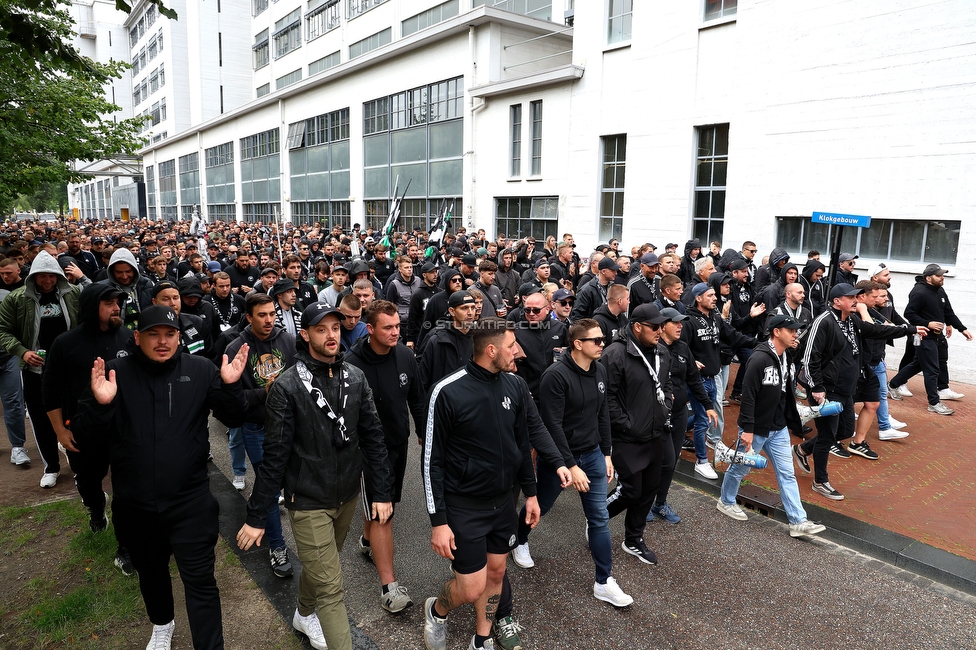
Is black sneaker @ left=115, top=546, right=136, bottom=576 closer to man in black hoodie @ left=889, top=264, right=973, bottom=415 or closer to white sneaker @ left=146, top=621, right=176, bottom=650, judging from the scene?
white sneaker @ left=146, top=621, right=176, bottom=650

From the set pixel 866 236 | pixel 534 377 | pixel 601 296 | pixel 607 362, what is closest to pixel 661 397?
pixel 607 362

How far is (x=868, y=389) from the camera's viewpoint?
7.15 meters

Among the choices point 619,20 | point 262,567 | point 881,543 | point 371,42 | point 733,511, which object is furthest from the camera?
point 371,42

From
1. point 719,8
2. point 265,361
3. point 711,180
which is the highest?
Result: point 719,8

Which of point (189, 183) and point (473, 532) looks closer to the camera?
point (473, 532)

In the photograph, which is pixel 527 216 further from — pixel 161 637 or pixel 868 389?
pixel 161 637

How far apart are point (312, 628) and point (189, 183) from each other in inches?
2486

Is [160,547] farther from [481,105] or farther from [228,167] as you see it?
[228,167]

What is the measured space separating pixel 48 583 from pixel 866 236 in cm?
1458

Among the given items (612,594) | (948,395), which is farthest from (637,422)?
(948,395)

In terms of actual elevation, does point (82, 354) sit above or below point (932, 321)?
above

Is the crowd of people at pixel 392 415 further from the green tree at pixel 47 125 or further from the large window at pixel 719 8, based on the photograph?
the large window at pixel 719 8

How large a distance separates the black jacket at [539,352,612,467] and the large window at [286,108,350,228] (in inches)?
1186

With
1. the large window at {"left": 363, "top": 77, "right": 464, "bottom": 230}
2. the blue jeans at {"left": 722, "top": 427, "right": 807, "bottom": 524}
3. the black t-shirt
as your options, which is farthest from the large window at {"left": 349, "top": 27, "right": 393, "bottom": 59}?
the blue jeans at {"left": 722, "top": 427, "right": 807, "bottom": 524}
